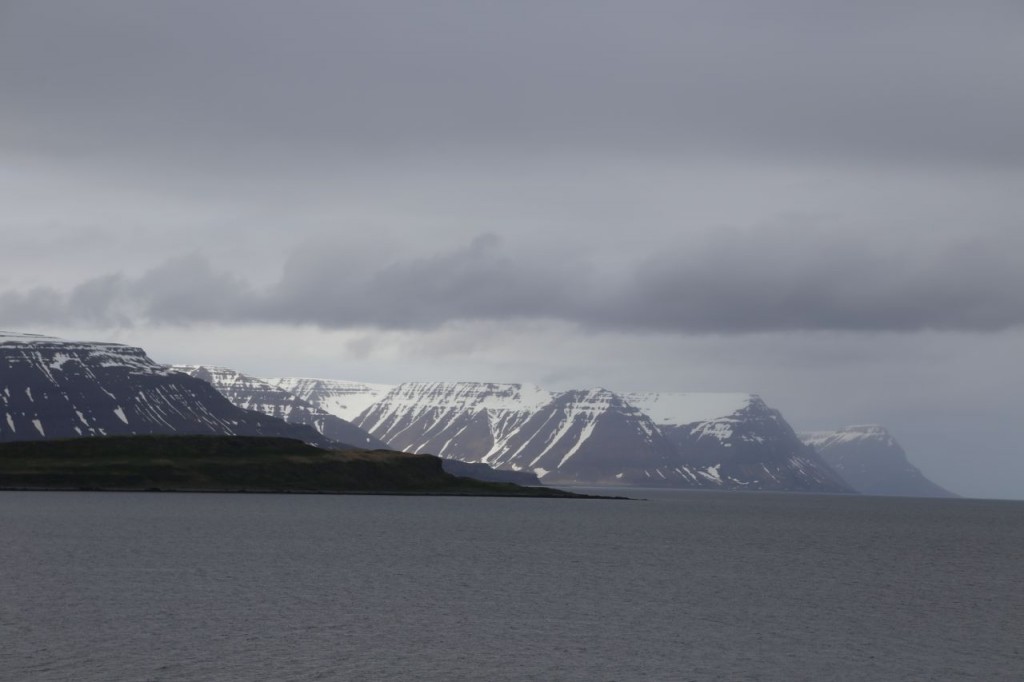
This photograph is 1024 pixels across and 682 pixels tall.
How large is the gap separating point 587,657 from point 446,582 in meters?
44.6

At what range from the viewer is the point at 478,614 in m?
97.8

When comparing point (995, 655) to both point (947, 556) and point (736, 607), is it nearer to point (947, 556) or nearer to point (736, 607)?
point (736, 607)

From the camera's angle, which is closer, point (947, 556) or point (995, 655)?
point (995, 655)

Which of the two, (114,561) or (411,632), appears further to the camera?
(114,561)

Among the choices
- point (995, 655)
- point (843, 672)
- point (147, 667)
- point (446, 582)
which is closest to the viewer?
point (147, 667)

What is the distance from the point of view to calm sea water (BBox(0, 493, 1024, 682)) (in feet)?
244

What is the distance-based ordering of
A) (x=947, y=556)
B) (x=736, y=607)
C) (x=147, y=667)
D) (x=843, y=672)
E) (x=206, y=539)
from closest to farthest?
(x=147, y=667) < (x=843, y=672) < (x=736, y=607) < (x=206, y=539) < (x=947, y=556)

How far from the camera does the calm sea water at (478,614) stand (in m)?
74.3

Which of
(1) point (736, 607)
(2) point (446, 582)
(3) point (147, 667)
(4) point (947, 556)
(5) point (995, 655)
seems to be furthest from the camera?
(4) point (947, 556)

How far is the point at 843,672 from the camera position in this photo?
3004 inches

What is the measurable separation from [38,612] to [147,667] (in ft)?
76.8

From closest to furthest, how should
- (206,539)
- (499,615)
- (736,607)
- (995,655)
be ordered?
(995,655) < (499,615) < (736,607) < (206,539)

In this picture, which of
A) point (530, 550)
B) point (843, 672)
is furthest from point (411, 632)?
point (530, 550)

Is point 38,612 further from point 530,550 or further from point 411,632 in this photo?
point 530,550
